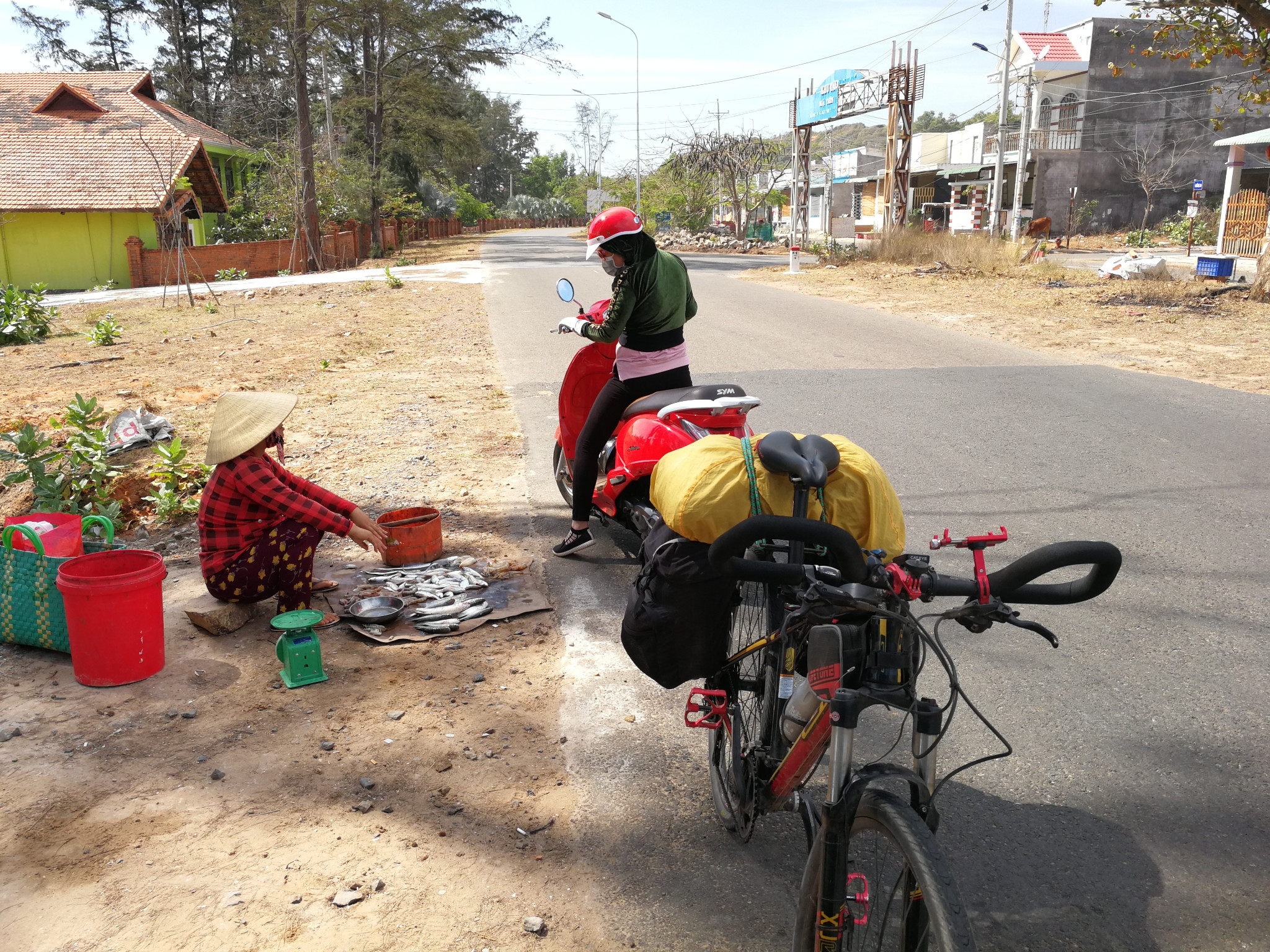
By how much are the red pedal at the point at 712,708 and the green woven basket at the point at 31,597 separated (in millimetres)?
2828

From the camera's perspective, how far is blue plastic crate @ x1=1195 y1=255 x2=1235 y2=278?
18812 millimetres

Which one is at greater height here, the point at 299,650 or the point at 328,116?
the point at 328,116

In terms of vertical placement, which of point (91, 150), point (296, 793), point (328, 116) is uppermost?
point (328, 116)

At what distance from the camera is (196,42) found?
55750mm

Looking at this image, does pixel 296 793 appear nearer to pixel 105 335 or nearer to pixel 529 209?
pixel 105 335

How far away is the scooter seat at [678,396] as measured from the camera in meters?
4.35

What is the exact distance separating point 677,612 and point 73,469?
230 inches

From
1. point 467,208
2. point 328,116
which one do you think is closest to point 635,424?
point 328,116

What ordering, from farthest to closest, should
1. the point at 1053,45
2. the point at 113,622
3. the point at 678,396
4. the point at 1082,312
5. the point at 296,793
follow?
the point at 1053,45 < the point at 1082,312 < the point at 678,396 < the point at 113,622 < the point at 296,793

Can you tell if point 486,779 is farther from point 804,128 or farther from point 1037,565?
point 804,128

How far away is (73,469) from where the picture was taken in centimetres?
678

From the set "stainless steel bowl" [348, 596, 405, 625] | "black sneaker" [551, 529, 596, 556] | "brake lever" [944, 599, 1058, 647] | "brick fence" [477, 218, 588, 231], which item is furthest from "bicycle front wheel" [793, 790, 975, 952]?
"brick fence" [477, 218, 588, 231]

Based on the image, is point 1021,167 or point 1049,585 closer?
point 1049,585

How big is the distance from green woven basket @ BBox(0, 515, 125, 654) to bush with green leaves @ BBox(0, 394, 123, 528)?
1.69 meters
